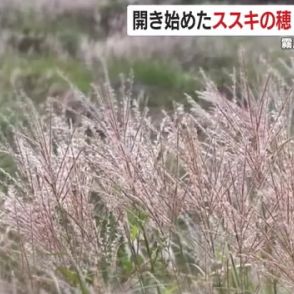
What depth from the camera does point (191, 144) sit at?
7.70 ft

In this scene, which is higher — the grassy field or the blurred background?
the blurred background

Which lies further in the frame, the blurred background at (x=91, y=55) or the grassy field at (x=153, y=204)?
the blurred background at (x=91, y=55)

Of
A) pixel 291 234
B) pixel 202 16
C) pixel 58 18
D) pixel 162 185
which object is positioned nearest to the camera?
pixel 291 234

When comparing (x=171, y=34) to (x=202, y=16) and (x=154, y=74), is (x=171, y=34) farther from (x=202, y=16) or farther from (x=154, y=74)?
(x=154, y=74)

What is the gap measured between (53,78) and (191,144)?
1.24 meters

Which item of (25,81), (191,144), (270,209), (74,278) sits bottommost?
(74,278)

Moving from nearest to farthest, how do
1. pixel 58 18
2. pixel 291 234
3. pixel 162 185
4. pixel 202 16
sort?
pixel 291 234, pixel 162 185, pixel 202 16, pixel 58 18

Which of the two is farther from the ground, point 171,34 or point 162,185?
point 171,34

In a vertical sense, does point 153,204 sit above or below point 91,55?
below

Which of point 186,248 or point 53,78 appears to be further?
point 53,78

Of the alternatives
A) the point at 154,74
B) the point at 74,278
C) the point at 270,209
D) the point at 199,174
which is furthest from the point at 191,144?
the point at 154,74

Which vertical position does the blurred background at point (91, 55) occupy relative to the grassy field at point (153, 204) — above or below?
above

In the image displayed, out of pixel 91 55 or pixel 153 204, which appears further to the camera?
pixel 91 55

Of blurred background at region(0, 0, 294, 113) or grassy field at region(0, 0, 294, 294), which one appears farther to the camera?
blurred background at region(0, 0, 294, 113)
